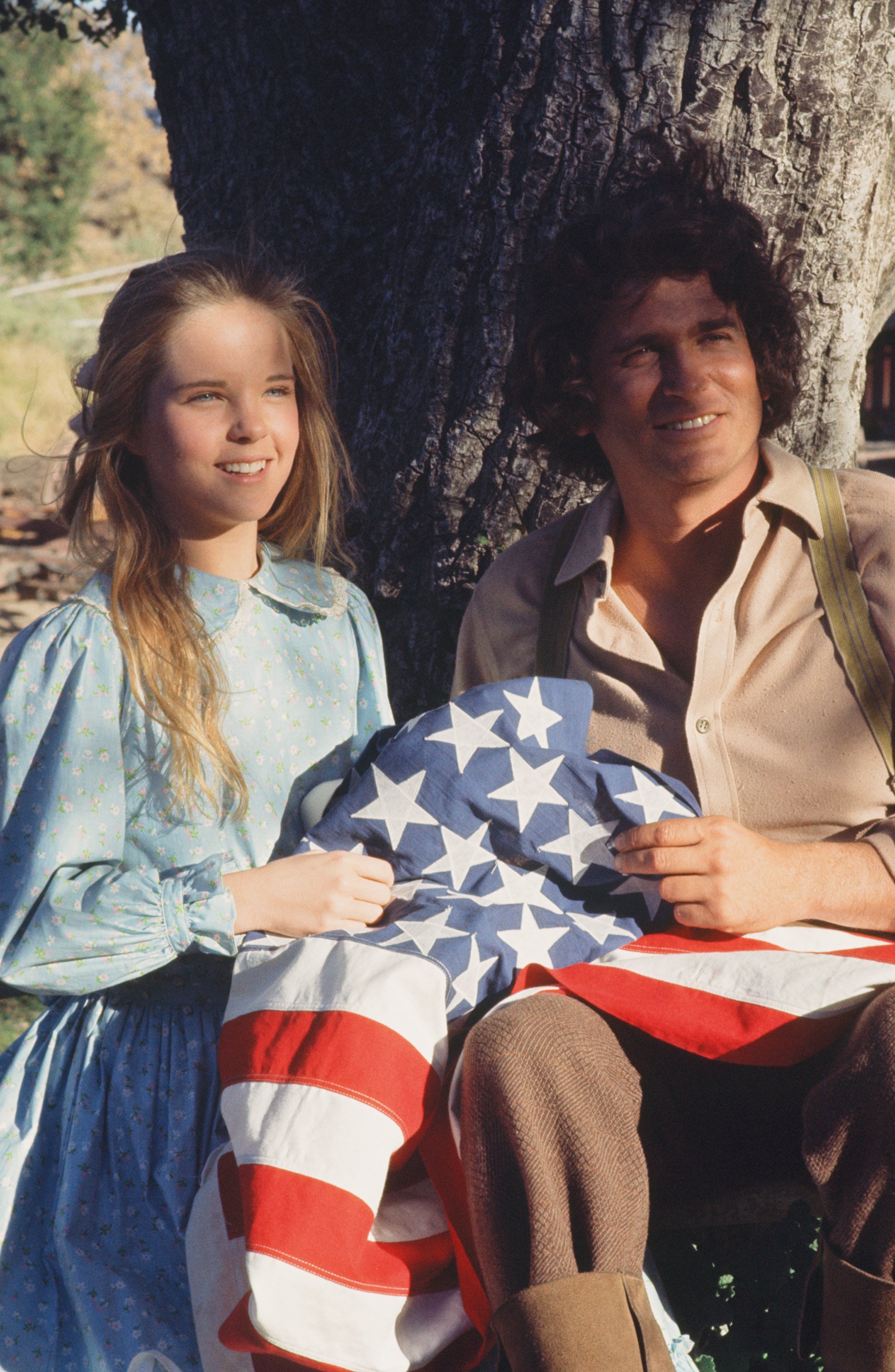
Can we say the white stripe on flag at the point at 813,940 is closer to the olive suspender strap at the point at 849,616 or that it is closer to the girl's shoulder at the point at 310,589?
the olive suspender strap at the point at 849,616

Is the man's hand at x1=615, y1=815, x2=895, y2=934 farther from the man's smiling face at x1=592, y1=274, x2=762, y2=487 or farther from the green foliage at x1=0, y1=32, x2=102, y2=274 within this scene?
the green foliage at x1=0, y1=32, x2=102, y2=274

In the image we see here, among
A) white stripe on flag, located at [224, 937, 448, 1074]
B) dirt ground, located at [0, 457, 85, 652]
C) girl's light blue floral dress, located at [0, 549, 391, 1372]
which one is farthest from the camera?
dirt ground, located at [0, 457, 85, 652]

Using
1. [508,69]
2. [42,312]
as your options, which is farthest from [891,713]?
[42,312]

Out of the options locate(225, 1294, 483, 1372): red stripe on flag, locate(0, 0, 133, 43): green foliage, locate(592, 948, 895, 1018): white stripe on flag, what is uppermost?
locate(0, 0, 133, 43): green foliage

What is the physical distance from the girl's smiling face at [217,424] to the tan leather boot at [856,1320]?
1507 millimetres

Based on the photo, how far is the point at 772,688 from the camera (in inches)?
87.3

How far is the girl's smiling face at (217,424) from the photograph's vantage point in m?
2.17

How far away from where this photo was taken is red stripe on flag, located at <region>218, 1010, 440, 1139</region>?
1.62 meters

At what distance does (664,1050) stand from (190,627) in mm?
1069

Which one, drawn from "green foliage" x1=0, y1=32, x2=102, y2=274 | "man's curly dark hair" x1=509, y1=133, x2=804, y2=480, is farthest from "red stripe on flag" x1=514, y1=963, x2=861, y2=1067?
"green foliage" x1=0, y1=32, x2=102, y2=274

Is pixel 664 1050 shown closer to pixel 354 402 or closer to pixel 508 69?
pixel 354 402

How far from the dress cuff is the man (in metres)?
0.51

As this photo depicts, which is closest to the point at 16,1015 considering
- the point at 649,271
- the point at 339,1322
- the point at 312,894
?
the point at 312,894

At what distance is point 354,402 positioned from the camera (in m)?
2.99
